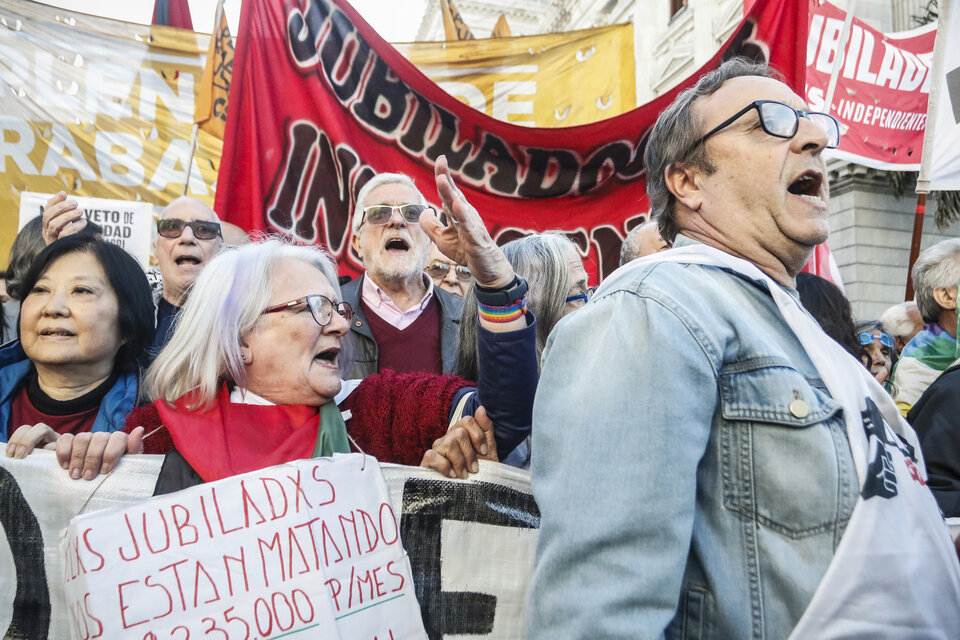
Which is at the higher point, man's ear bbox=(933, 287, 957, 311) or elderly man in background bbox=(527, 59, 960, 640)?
man's ear bbox=(933, 287, 957, 311)

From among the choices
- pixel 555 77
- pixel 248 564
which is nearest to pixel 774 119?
pixel 248 564

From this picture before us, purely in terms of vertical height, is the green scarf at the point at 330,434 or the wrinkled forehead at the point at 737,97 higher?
the wrinkled forehead at the point at 737,97

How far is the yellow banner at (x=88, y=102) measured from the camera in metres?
5.03

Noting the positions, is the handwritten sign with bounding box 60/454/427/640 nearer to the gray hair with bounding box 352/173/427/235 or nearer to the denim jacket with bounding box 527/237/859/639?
the denim jacket with bounding box 527/237/859/639

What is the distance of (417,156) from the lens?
409 centimetres

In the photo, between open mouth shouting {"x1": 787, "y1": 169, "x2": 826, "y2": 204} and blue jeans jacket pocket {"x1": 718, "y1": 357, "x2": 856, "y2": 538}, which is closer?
blue jeans jacket pocket {"x1": 718, "y1": 357, "x2": 856, "y2": 538}

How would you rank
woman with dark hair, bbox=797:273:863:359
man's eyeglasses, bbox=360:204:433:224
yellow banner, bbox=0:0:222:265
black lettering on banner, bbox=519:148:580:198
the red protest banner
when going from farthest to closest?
1. the red protest banner
2. yellow banner, bbox=0:0:222:265
3. black lettering on banner, bbox=519:148:580:198
4. man's eyeglasses, bbox=360:204:433:224
5. woman with dark hair, bbox=797:273:863:359

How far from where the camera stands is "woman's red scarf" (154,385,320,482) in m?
1.71

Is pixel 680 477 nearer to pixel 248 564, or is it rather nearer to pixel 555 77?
pixel 248 564

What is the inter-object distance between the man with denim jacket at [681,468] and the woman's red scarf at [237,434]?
31.4 inches

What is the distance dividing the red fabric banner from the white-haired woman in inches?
68.2

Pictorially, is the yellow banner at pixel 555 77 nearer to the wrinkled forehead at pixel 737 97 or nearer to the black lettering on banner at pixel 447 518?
the wrinkled forehead at pixel 737 97

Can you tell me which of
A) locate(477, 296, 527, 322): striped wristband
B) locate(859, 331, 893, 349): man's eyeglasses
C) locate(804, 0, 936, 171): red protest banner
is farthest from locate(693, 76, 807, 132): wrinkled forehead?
locate(804, 0, 936, 171): red protest banner

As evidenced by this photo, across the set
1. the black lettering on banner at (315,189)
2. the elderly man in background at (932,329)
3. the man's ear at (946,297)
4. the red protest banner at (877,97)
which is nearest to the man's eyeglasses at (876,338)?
the elderly man in background at (932,329)
